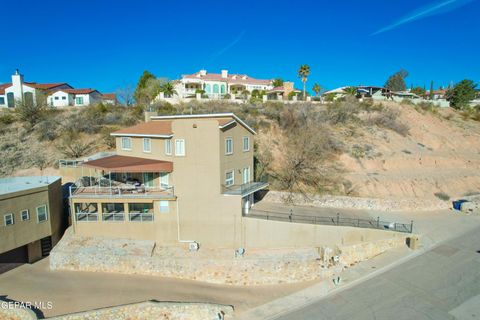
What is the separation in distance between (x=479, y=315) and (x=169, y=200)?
1839 centimetres

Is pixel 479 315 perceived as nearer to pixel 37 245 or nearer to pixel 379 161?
pixel 379 161

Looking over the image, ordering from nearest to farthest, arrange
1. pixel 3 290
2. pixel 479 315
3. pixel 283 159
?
1. pixel 479 315
2. pixel 3 290
3. pixel 283 159

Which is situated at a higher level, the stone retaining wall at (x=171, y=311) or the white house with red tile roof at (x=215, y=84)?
the white house with red tile roof at (x=215, y=84)

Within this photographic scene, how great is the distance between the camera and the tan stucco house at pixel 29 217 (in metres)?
17.0

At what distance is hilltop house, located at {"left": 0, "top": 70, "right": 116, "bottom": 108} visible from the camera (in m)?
42.4

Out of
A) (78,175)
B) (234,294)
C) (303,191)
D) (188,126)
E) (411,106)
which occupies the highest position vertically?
(411,106)

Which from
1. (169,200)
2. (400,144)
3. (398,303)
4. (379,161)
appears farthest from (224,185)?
(400,144)

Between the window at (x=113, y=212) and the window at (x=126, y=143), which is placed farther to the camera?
the window at (x=126, y=143)

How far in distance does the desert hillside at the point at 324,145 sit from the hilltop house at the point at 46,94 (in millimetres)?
5687

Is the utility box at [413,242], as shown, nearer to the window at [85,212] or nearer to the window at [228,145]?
the window at [228,145]

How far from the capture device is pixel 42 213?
739 inches

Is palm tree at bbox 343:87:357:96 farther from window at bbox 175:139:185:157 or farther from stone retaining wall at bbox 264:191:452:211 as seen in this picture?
window at bbox 175:139:185:157

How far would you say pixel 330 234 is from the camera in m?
19.2

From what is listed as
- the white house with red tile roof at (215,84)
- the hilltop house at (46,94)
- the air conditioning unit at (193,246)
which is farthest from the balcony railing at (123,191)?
the white house with red tile roof at (215,84)
